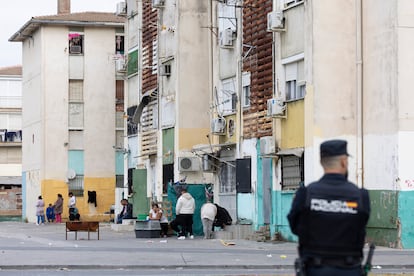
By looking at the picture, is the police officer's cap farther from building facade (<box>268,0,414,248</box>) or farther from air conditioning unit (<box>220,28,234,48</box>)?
air conditioning unit (<box>220,28,234,48</box>)

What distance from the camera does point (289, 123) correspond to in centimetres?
3303

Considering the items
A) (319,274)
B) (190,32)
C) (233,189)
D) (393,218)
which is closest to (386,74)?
(393,218)

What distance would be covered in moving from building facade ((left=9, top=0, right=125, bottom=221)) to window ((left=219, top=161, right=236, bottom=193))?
22.3 meters

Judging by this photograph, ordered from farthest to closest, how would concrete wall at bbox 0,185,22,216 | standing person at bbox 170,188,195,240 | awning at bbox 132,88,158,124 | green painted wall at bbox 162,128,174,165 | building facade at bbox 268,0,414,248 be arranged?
concrete wall at bbox 0,185,22,216, awning at bbox 132,88,158,124, green painted wall at bbox 162,128,174,165, standing person at bbox 170,188,195,240, building facade at bbox 268,0,414,248

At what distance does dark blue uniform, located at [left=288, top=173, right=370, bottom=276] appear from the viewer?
8.54 meters

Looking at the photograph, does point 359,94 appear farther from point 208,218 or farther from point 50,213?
point 50,213

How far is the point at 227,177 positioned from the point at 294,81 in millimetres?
7137

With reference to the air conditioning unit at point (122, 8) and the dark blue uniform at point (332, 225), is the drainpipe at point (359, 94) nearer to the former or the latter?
the air conditioning unit at point (122, 8)

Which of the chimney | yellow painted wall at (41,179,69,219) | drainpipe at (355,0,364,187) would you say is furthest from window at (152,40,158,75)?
the chimney

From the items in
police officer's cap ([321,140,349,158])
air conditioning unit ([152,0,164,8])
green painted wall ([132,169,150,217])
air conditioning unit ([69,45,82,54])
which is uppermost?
air conditioning unit ([69,45,82,54])

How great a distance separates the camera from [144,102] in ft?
154

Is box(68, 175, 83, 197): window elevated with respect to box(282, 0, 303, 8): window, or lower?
lower

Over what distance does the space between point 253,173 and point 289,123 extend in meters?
3.20

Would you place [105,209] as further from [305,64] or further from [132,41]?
[305,64]
